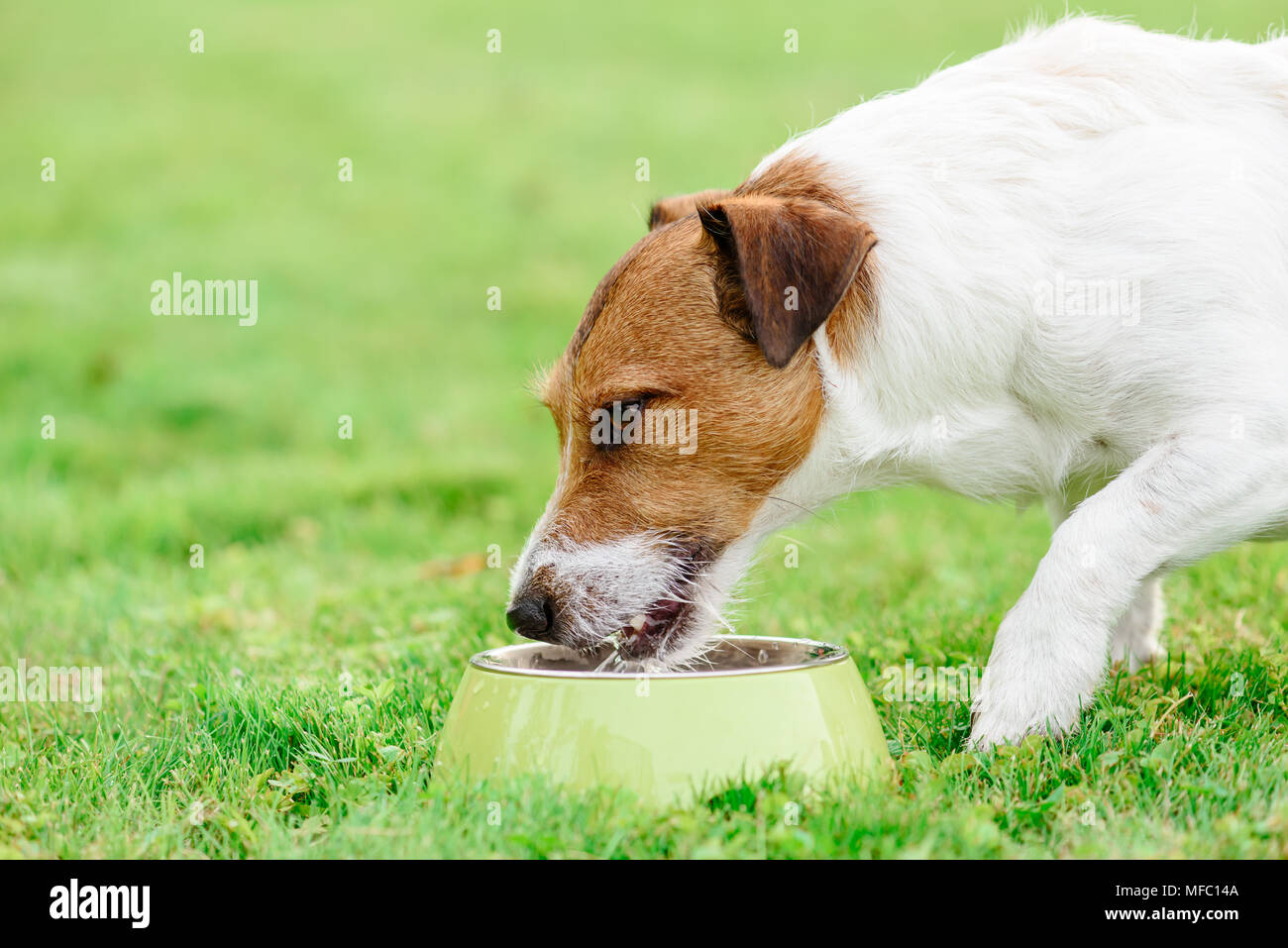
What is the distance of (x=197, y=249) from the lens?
36.5ft

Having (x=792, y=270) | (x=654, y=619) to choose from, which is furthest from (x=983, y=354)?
(x=654, y=619)

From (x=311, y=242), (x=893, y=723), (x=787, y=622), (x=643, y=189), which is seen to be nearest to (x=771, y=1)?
(x=643, y=189)

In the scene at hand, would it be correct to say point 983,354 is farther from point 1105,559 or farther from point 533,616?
point 533,616

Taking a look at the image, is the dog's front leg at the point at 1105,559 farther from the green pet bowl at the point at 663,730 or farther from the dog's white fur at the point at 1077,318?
the green pet bowl at the point at 663,730

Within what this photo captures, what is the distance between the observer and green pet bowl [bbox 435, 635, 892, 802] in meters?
2.67

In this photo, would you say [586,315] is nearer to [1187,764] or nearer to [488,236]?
[1187,764]

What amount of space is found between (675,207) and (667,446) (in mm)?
927

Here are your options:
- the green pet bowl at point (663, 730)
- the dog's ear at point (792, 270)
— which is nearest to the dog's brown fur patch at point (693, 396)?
the dog's ear at point (792, 270)

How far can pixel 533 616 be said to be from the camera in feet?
10.5

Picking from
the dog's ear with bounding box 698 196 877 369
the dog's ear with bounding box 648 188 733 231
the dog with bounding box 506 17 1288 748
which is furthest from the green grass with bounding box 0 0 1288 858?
the dog's ear with bounding box 698 196 877 369

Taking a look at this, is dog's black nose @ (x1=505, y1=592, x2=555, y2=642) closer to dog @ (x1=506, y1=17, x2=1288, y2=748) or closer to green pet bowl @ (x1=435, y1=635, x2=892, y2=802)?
dog @ (x1=506, y1=17, x2=1288, y2=748)

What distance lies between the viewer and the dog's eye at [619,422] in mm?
3258

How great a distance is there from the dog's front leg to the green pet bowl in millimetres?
376

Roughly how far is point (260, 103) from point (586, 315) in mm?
12224
